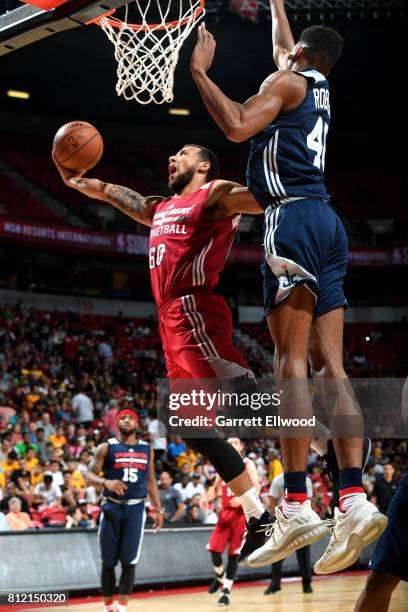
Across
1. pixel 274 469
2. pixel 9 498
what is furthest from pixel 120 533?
pixel 274 469

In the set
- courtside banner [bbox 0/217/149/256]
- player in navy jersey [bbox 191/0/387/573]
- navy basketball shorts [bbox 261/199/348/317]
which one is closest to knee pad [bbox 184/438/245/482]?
player in navy jersey [bbox 191/0/387/573]

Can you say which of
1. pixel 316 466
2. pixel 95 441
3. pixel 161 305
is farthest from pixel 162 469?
pixel 161 305

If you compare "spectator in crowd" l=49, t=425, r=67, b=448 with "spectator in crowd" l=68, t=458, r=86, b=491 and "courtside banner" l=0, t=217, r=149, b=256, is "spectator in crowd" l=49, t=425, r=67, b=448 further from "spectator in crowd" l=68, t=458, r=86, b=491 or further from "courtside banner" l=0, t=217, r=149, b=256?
"courtside banner" l=0, t=217, r=149, b=256

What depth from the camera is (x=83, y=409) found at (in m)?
17.1

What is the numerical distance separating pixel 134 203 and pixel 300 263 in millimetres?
1796

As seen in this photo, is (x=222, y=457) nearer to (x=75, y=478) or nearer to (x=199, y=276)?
(x=199, y=276)

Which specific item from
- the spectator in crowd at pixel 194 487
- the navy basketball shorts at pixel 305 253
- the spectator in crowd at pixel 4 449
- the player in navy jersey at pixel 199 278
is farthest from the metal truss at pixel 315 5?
the navy basketball shorts at pixel 305 253

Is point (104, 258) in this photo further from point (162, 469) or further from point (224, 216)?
point (224, 216)

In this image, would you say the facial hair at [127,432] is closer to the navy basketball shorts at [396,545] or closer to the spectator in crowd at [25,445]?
the spectator in crowd at [25,445]

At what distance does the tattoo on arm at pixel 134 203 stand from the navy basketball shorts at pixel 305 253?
1.40 meters

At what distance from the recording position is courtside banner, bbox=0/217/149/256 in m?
22.4

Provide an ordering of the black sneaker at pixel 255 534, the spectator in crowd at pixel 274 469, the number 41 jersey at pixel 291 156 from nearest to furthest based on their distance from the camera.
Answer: the number 41 jersey at pixel 291 156 → the black sneaker at pixel 255 534 → the spectator in crowd at pixel 274 469

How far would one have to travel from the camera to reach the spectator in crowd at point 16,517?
11039 mm

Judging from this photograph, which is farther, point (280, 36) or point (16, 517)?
point (16, 517)
